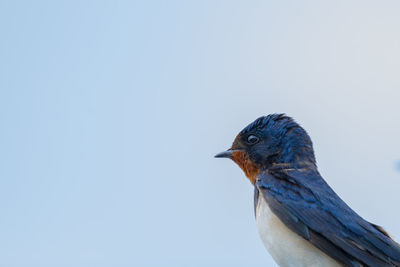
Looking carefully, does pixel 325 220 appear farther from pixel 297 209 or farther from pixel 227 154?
pixel 227 154

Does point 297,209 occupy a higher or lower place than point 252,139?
lower

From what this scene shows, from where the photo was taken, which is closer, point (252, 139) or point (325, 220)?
point (325, 220)

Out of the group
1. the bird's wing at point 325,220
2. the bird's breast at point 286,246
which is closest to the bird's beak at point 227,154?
the bird's wing at point 325,220

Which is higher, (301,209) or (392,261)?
(301,209)

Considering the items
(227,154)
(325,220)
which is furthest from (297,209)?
(227,154)

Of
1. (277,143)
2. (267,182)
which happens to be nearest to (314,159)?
(277,143)

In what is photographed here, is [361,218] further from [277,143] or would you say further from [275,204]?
[277,143]

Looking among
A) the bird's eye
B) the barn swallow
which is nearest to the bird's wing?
the barn swallow
